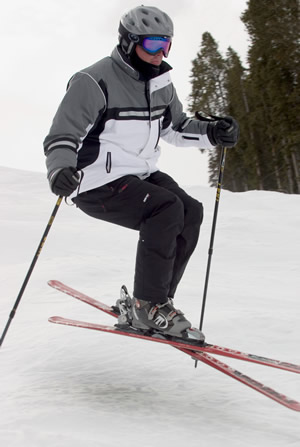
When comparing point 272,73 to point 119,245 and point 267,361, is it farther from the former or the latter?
point 267,361

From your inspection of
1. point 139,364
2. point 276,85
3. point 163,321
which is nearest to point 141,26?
point 163,321

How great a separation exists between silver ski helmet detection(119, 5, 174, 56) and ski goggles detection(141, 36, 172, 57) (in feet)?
0.06

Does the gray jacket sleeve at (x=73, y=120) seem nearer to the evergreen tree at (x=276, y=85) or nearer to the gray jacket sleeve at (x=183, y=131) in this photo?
the gray jacket sleeve at (x=183, y=131)

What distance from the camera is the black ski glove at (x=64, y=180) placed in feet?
10.5

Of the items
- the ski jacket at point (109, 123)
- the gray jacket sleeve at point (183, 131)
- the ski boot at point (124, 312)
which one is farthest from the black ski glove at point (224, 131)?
the ski boot at point (124, 312)

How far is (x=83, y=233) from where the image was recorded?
11617 mm

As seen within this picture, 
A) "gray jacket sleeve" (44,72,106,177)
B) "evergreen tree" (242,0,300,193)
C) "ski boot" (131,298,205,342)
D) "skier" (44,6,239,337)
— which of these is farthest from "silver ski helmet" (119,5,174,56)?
"evergreen tree" (242,0,300,193)

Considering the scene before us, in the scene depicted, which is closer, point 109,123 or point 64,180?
point 64,180

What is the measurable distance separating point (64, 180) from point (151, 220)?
0.64 m

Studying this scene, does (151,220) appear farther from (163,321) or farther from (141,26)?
(141,26)

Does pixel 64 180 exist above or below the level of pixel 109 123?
below

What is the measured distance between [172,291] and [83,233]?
26.4 feet

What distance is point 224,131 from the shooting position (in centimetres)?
424

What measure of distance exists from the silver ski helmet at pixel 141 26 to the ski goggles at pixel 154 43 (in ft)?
0.06
